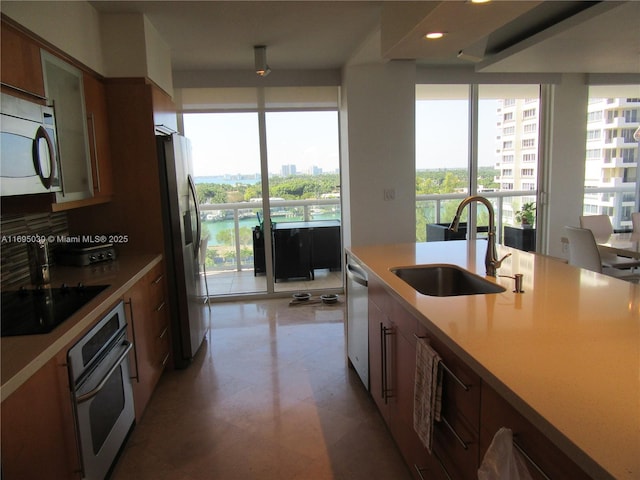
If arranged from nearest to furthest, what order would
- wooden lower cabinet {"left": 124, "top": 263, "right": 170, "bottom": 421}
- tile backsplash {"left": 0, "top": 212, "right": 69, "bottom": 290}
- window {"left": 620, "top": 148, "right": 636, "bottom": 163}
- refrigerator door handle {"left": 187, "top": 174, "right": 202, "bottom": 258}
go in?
tile backsplash {"left": 0, "top": 212, "right": 69, "bottom": 290}, wooden lower cabinet {"left": 124, "top": 263, "right": 170, "bottom": 421}, refrigerator door handle {"left": 187, "top": 174, "right": 202, "bottom": 258}, window {"left": 620, "top": 148, "right": 636, "bottom": 163}

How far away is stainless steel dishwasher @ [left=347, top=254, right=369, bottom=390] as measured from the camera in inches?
101

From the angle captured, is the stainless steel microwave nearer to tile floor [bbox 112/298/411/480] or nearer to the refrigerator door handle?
the refrigerator door handle

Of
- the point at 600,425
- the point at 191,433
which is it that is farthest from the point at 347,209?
the point at 600,425

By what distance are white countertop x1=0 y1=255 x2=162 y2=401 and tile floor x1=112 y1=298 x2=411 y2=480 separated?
0.85 meters

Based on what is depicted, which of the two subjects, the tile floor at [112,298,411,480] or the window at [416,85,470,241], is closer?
the tile floor at [112,298,411,480]

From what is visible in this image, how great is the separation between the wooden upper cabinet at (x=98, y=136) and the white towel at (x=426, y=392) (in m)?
2.19

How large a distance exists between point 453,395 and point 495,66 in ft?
12.5

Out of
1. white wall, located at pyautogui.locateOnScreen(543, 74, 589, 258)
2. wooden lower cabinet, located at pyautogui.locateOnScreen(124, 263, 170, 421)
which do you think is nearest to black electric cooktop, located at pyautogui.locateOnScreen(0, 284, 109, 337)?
wooden lower cabinet, located at pyautogui.locateOnScreen(124, 263, 170, 421)

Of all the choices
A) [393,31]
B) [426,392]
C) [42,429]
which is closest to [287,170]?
[393,31]

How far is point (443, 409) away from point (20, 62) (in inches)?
88.6

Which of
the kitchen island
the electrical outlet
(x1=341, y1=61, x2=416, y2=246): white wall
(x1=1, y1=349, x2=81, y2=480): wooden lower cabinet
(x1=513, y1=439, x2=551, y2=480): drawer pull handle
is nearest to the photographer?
the kitchen island

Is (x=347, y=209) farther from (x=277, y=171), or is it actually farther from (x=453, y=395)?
(x=453, y=395)

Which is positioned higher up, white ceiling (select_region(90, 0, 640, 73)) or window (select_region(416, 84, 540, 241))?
white ceiling (select_region(90, 0, 640, 73))

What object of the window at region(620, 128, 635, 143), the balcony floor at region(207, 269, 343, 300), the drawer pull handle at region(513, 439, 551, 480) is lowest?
the balcony floor at region(207, 269, 343, 300)
